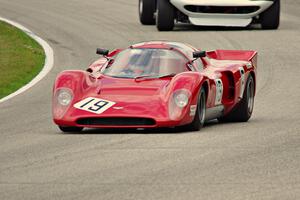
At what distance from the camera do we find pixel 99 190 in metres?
10.2

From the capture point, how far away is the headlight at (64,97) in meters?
15.1

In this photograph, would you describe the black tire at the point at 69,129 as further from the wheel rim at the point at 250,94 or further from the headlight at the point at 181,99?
the wheel rim at the point at 250,94

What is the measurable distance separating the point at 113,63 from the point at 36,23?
1545 cm

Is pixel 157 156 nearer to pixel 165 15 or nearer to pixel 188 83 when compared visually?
pixel 188 83

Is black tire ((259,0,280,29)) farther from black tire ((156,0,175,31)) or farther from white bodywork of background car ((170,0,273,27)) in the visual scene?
black tire ((156,0,175,31))

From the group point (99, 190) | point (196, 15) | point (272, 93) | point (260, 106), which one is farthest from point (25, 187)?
point (196, 15)

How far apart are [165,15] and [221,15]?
4.22 ft

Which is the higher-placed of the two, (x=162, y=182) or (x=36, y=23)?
(x=162, y=182)

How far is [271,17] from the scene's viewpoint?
2905 centimetres

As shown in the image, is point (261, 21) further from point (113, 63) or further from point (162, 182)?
point (162, 182)

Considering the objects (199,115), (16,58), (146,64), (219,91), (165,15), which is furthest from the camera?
(165,15)

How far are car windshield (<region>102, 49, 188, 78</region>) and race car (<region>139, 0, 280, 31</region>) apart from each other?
1179cm

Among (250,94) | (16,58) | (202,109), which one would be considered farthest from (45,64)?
(202,109)

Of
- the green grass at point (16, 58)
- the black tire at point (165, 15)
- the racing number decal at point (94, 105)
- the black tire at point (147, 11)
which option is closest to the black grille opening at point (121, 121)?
the racing number decal at point (94, 105)
